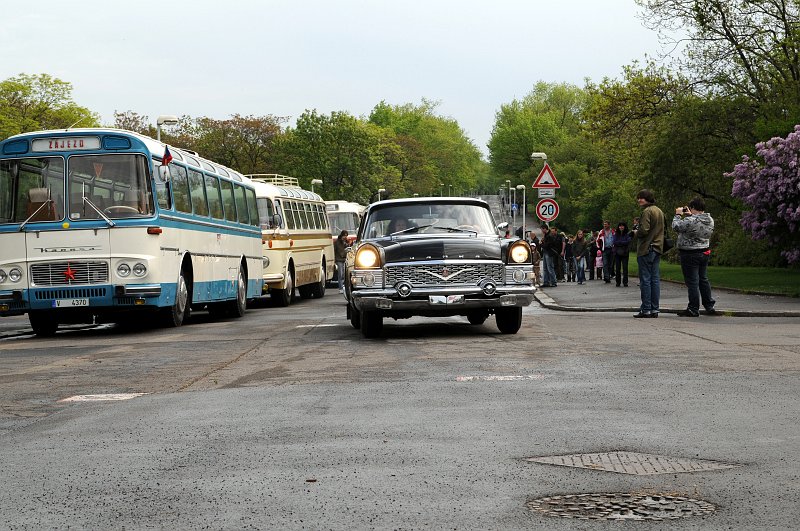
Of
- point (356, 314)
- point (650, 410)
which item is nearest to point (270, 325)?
point (356, 314)

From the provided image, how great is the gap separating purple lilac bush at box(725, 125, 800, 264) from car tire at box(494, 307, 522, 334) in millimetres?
17546

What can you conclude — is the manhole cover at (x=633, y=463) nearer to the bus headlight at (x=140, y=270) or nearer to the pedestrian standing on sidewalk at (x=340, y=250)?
the bus headlight at (x=140, y=270)

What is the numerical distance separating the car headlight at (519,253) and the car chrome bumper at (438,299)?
0.41 metres

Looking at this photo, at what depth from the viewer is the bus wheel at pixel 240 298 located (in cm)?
2452

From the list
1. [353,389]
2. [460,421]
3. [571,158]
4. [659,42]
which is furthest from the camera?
[571,158]

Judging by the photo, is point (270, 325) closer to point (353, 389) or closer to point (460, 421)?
point (353, 389)

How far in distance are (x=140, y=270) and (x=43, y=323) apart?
207 cm

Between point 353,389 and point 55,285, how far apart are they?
969 cm

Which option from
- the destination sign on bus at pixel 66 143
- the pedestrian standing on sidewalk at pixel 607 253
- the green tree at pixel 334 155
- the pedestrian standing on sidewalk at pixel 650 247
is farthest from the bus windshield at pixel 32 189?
the green tree at pixel 334 155

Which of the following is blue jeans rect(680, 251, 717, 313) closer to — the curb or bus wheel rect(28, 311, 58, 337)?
the curb

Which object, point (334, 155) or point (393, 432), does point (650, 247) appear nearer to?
point (393, 432)

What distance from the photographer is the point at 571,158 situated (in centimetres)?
12244

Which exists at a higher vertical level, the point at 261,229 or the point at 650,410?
the point at 261,229

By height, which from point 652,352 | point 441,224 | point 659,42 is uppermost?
point 659,42
